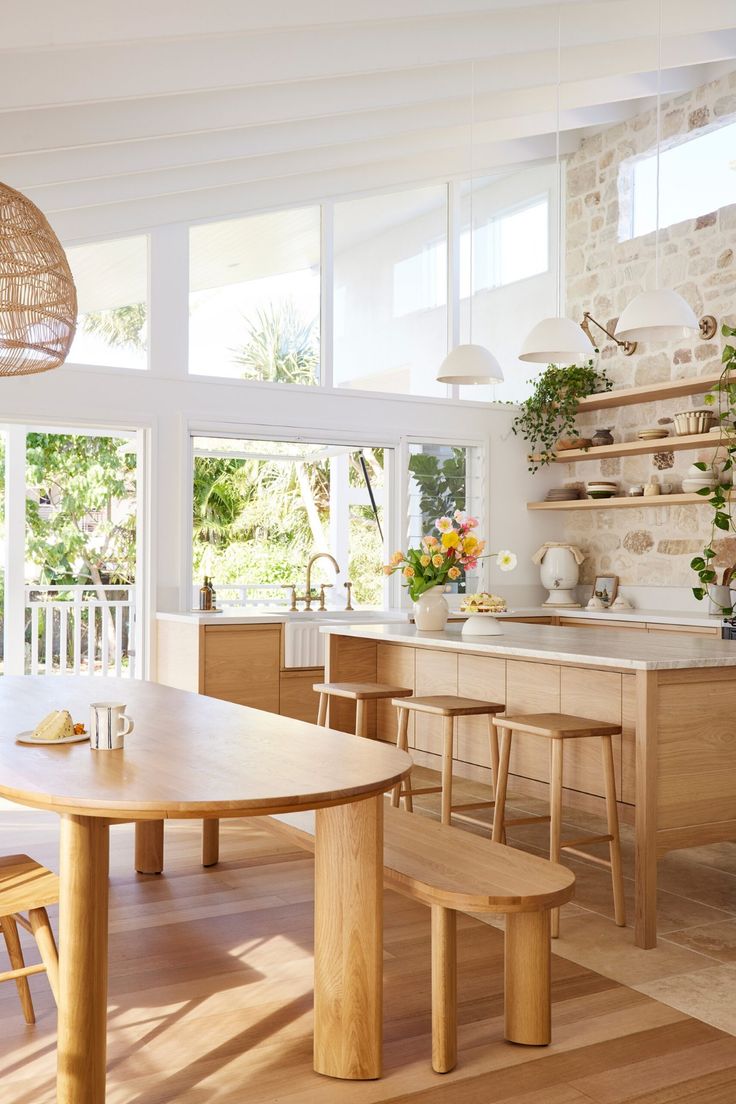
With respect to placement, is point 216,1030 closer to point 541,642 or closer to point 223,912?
point 223,912

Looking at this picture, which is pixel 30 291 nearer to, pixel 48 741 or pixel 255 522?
pixel 48 741

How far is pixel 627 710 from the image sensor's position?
363 centimetres

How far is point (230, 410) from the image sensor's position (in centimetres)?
652

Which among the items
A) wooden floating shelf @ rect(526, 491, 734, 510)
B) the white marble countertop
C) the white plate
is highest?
Answer: wooden floating shelf @ rect(526, 491, 734, 510)

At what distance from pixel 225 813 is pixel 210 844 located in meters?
2.10

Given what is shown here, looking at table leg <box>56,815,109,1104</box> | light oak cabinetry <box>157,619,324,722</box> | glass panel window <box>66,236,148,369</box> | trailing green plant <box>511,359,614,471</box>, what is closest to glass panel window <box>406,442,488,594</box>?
trailing green plant <box>511,359,614,471</box>

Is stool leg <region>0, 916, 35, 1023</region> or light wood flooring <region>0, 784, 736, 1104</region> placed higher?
stool leg <region>0, 916, 35, 1023</region>

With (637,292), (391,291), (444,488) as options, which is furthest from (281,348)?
(637,292)

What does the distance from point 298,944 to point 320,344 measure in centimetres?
454

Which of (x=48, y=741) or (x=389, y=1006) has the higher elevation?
(x=48, y=741)

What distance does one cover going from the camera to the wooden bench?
7.57 ft

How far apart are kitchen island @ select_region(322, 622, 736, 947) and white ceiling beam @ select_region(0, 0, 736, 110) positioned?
244 centimetres

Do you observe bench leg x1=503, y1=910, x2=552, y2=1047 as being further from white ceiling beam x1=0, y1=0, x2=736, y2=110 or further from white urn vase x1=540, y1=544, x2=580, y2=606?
white urn vase x1=540, y1=544, x2=580, y2=606

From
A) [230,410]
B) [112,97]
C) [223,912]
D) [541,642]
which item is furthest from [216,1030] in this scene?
[230,410]
